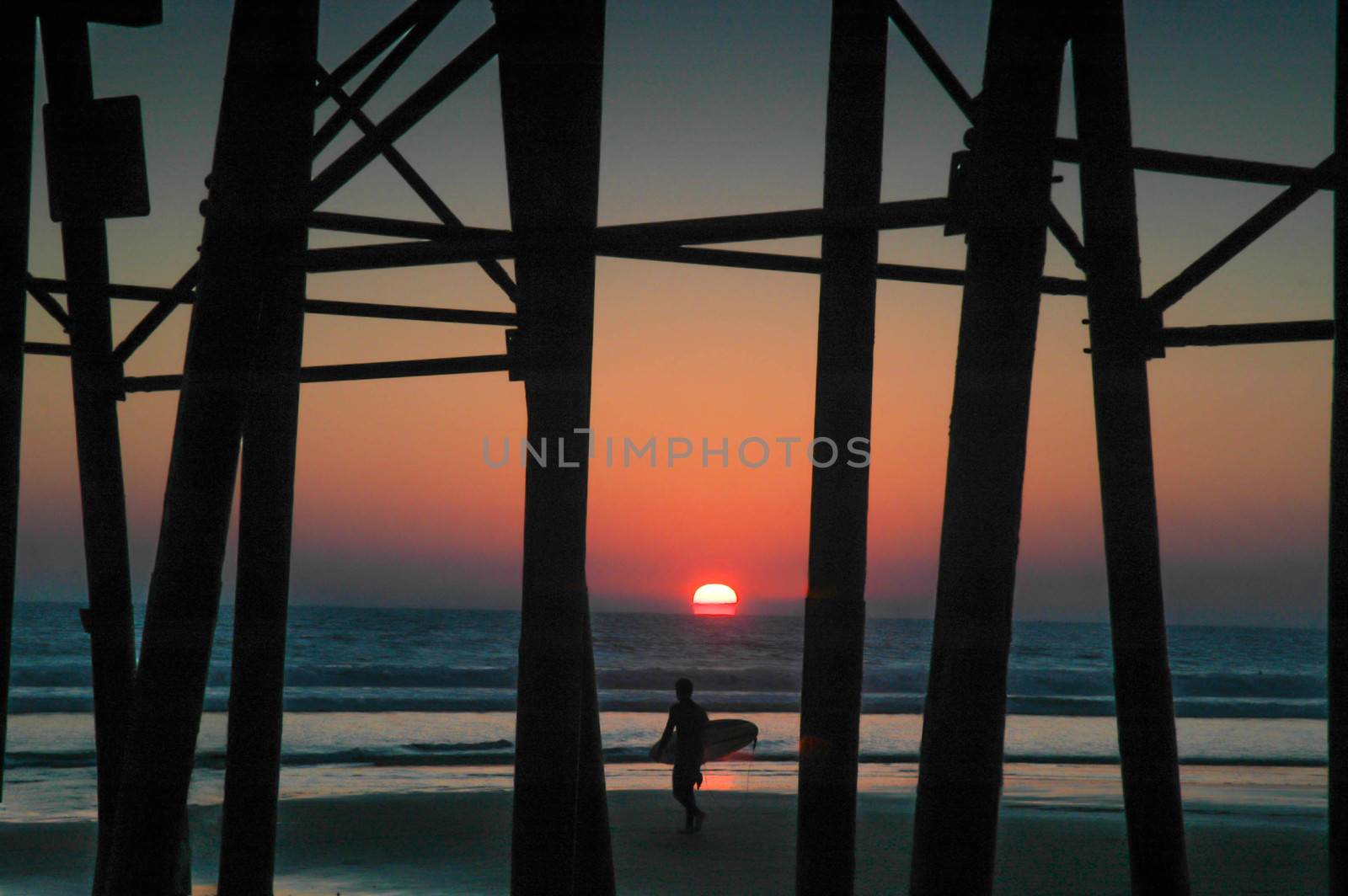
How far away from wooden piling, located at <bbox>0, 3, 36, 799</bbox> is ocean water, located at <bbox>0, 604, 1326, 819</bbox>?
888 cm

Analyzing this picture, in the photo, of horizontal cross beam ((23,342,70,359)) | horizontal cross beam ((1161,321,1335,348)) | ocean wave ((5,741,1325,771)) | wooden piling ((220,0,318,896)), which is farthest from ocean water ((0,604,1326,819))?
horizontal cross beam ((1161,321,1335,348))

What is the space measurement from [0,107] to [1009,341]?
389cm

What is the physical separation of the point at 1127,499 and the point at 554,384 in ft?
6.42

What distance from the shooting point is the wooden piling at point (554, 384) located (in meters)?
3.74

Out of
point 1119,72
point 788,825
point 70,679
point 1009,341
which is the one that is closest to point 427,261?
point 1009,341

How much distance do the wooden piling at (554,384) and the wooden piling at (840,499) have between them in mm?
1099

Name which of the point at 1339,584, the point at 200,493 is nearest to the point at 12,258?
the point at 200,493

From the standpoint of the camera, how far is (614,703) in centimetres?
3055

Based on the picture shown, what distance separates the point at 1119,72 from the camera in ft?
15.7

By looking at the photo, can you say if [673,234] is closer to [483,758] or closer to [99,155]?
[99,155]

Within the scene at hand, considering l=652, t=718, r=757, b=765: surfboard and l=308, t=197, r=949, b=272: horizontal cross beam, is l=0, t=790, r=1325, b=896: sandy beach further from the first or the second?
l=308, t=197, r=949, b=272: horizontal cross beam

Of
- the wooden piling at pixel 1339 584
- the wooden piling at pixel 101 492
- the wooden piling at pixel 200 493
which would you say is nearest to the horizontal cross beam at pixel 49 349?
the wooden piling at pixel 101 492

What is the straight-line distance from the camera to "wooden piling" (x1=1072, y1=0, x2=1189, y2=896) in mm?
4371

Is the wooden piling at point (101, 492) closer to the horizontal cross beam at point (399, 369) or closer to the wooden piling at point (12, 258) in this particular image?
the wooden piling at point (12, 258)
